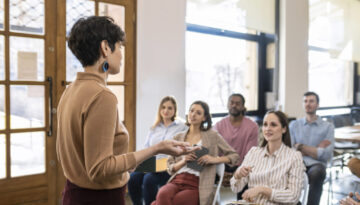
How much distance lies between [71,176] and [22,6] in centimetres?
249

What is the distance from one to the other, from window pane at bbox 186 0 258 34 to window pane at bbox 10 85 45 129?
227 centimetres

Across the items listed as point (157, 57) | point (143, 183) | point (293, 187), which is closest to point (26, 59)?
point (157, 57)

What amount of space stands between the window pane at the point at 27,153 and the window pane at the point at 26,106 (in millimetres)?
108

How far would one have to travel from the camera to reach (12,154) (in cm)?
305

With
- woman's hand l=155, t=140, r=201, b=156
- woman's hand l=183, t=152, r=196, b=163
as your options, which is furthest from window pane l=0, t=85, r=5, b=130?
woman's hand l=155, t=140, r=201, b=156

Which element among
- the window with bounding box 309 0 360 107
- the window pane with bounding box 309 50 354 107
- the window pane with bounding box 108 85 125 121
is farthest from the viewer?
the window pane with bounding box 309 50 354 107

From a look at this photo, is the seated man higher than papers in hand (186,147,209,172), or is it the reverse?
the seated man

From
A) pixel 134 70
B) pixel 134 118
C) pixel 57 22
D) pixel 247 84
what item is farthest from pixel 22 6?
pixel 247 84

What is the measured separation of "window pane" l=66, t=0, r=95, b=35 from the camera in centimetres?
334

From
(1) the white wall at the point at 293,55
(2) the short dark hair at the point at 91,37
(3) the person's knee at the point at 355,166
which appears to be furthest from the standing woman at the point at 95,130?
(1) the white wall at the point at 293,55

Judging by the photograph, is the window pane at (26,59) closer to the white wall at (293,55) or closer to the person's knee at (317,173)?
the person's knee at (317,173)

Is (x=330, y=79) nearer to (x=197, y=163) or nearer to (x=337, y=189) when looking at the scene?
(x=337, y=189)

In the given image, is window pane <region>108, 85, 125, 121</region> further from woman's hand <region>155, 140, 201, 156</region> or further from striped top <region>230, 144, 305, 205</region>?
woman's hand <region>155, 140, 201, 156</region>

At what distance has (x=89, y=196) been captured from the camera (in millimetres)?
1179
